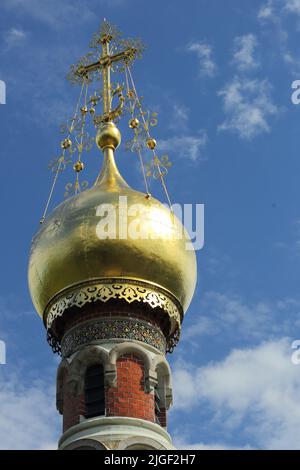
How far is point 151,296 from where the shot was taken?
15.4m

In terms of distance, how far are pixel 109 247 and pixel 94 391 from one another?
6.43ft

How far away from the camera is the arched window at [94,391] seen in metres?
14.8

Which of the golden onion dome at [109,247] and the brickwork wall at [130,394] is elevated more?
the golden onion dome at [109,247]

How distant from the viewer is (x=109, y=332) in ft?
50.0

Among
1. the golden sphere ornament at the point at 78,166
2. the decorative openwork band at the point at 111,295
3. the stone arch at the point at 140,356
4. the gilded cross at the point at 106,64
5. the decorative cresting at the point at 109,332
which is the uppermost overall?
the gilded cross at the point at 106,64

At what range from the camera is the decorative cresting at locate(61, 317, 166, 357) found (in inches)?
600

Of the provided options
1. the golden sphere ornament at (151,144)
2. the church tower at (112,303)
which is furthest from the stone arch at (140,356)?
the golden sphere ornament at (151,144)

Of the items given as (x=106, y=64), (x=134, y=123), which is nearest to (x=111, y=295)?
(x=134, y=123)

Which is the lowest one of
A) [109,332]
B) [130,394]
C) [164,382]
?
[130,394]

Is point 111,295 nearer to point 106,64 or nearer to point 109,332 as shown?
point 109,332

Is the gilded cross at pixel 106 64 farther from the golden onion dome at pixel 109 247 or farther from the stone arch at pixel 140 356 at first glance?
the stone arch at pixel 140 356

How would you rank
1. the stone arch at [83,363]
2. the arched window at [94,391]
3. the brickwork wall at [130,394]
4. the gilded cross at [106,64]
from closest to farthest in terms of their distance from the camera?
1. the brickwork wall at [130,394]
2. the arched window at [94,391]
3. the stone arch at [83,363]
4. the gilded cross at [106,64]
